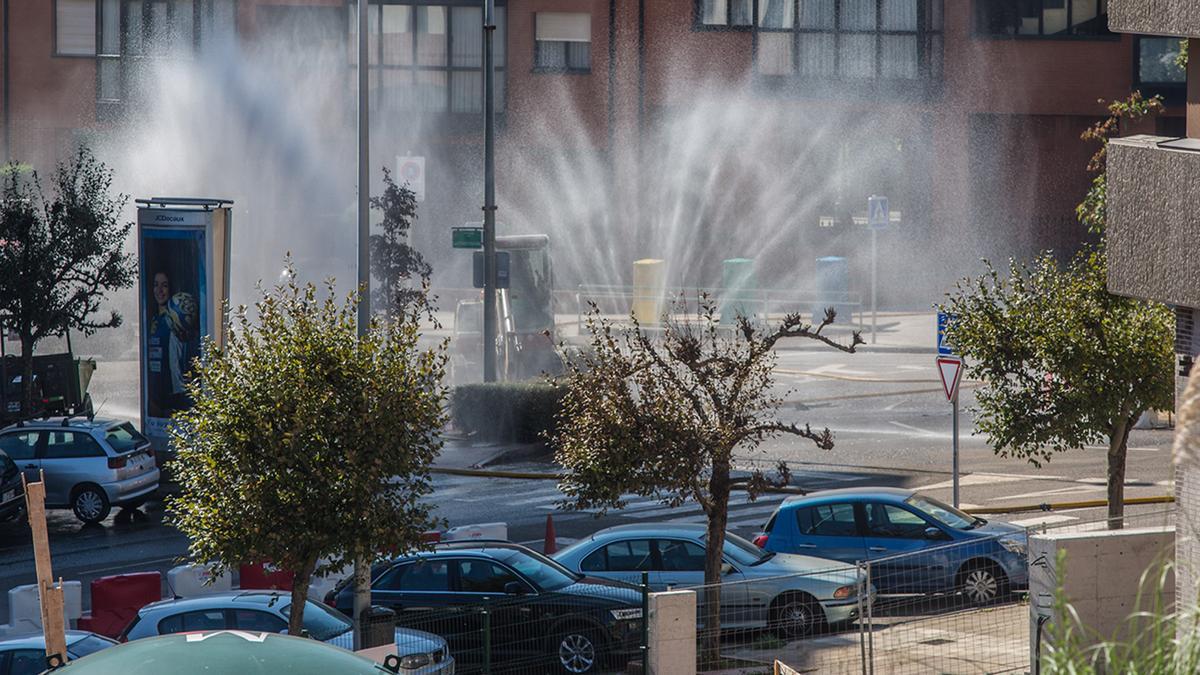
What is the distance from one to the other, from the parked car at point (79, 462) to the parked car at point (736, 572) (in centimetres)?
819

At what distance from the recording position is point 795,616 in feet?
45.2

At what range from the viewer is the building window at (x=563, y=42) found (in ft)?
153

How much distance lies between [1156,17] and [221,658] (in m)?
7.16

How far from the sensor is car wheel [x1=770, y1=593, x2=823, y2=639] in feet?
45.0

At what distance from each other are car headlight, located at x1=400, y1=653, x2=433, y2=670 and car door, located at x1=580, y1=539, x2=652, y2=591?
3.16 meters

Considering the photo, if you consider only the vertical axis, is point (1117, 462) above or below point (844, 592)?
above

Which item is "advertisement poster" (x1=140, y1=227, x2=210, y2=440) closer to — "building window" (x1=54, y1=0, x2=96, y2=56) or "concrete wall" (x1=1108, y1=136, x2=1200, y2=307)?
"concrete wall" (x1=1108, y1=136, x2=1200, y2=307)

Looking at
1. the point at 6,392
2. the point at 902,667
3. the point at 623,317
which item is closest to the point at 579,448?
the point at 902,667

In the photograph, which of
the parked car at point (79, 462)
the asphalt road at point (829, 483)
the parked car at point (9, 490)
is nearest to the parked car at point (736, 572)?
the asphalt road at point (829, 483)

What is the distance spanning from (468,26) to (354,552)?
37.8 meters

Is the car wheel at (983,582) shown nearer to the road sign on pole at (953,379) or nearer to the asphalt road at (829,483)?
the asphalt road at (829,483)

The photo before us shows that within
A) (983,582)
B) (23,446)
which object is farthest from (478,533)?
(23,446)

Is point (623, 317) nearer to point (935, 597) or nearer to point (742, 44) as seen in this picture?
point (742, 44)

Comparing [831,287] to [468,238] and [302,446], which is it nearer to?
[468,238]
